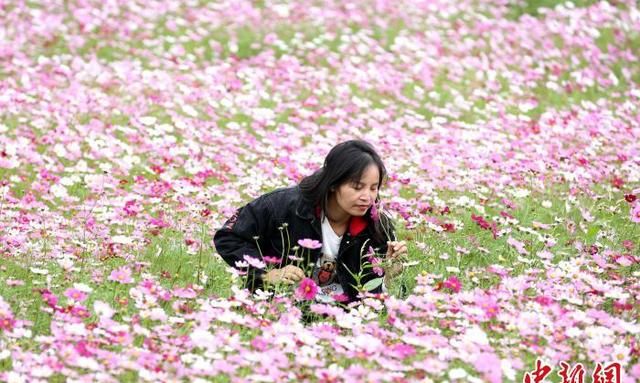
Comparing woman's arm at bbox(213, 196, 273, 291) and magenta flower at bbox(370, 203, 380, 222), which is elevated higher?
magenta flower at bbox(370, 203, 380, 222)

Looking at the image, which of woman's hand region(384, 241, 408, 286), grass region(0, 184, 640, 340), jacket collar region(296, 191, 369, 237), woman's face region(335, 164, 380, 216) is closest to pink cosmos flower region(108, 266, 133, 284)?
grass region(0, 184, 640, 340)

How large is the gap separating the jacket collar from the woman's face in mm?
171

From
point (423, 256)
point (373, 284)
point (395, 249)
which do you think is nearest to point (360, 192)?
point (395, 249)

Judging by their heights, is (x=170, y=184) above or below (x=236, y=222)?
below

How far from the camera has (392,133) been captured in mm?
8438

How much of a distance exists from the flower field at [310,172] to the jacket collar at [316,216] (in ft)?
1.14

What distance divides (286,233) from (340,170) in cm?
41

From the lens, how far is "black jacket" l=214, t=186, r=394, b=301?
436 centimetres

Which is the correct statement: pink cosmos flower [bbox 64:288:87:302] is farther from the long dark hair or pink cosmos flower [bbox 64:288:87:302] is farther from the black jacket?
the long dark hair

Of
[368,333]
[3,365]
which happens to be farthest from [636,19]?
[3,365]

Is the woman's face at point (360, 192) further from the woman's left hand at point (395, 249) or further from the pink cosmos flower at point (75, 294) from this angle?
the pink cosmos flower at point (75, 294)

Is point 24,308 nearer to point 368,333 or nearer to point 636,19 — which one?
point 368,333

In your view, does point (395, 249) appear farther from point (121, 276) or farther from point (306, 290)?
point (121, 276)

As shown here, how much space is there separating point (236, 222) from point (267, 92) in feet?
17.4
